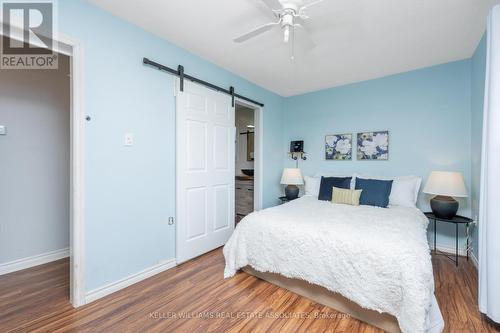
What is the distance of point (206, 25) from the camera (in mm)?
2227

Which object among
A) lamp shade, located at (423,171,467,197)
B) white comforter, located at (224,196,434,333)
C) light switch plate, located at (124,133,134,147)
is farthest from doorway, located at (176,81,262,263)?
lamp shade, located at (423,171,467,197)

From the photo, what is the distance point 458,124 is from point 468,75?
2.02ft

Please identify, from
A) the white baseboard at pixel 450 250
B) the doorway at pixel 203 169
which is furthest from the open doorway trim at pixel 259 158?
the white baseboard at pixel 450 250

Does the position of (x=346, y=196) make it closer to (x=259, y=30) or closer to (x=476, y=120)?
(x=476, y=120)

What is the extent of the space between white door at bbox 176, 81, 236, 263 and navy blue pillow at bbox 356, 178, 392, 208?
183cm

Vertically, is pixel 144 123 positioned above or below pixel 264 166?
above

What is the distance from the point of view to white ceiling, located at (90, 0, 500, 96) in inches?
76.3

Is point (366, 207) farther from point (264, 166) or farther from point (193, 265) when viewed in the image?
point (193, 265)

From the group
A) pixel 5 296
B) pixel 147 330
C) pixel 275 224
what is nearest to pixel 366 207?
pixel 275 224

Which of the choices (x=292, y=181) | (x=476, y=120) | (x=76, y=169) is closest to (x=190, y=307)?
(x=76, y=169)

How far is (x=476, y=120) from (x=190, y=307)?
11.9 feet

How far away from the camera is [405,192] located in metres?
3.01

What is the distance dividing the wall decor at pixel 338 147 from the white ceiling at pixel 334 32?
1026 mm

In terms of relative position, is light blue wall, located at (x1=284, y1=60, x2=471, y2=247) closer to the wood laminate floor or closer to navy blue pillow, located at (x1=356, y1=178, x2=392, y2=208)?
navy blue pillow, located at (x1=356, y1=178, x2=392, y2=208)
